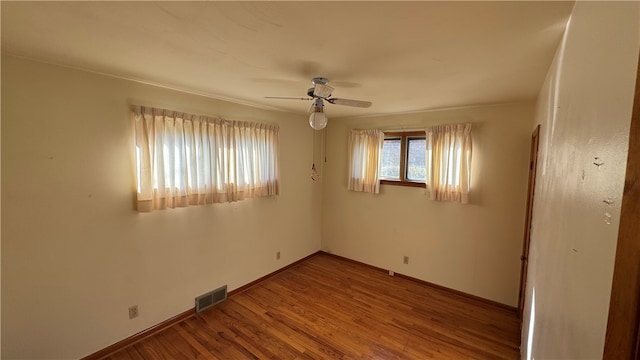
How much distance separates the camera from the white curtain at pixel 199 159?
2.37m

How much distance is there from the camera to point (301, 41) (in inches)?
57.3

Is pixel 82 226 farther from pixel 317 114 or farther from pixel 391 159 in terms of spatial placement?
pixel 391 159

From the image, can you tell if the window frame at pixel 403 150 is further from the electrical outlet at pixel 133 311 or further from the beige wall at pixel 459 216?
the electrical outlet at pixel 133 311

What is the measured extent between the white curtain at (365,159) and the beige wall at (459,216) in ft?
0.49

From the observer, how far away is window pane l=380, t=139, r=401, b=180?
379 centimetres

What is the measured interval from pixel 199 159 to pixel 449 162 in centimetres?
290

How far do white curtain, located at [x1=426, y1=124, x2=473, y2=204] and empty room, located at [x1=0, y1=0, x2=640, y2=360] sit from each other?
0.07ft

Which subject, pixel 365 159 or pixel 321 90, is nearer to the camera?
pixel 321 90

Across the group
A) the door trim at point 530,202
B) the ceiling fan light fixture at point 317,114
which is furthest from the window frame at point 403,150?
the ceiling fan light fixture at point 317,114

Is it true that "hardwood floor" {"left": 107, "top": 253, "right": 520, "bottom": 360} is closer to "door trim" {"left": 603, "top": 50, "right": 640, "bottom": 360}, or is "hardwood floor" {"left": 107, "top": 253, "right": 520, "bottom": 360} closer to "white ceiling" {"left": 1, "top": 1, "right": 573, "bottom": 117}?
"door trim" {"left": 603, "top": 50, "right": 640, "bottom": 360}

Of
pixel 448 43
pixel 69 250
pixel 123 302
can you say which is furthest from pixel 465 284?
pixel 69 250

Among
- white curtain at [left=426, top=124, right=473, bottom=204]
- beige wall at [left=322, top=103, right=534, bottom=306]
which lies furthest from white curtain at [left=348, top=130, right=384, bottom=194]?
white curtain at [left=426, top=124, right=473, bottom=204]

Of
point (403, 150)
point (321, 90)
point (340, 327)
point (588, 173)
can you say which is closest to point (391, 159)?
point (403, 150)

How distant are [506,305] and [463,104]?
238 cm
